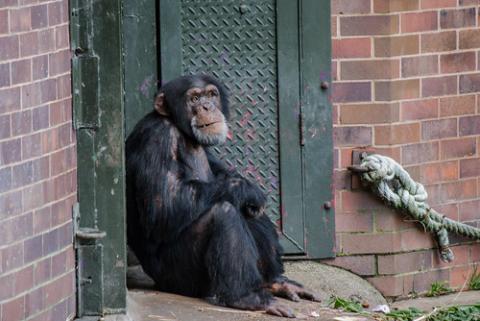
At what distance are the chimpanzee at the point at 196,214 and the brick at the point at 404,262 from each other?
40.0 inches

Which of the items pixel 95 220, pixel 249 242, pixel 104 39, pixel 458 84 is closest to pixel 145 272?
pixel 249 242

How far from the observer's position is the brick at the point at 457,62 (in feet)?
31.6

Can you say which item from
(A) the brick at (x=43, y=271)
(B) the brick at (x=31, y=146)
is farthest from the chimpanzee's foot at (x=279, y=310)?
(B) the brick at (x=31, y=146)

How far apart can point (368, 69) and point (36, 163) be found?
3402mm

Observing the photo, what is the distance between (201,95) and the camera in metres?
8.69

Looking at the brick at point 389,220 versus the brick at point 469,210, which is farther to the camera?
the brick at point 469,210

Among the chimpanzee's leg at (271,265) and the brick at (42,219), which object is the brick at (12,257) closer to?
the brick at (42,219)

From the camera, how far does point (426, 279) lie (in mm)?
9750

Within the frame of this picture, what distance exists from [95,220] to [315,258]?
249 cm

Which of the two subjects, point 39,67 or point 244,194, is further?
point 244,194

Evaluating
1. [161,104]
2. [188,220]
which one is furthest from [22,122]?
[161,104]

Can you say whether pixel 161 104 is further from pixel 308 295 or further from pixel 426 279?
pixel 426 279

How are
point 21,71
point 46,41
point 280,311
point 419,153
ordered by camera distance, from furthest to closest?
point 419,153 < point 280,311 < point 46,41 < point 21,71

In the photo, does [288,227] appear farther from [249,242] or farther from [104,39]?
[104,39]
